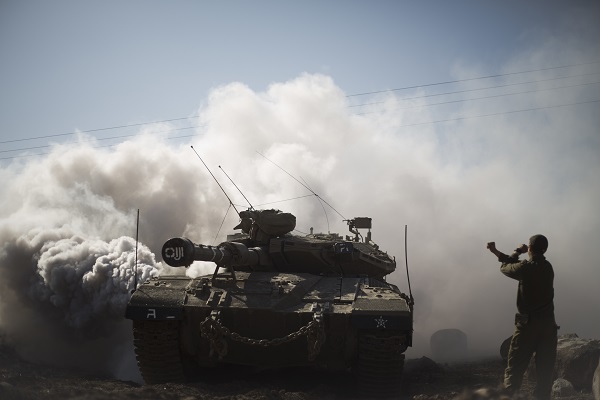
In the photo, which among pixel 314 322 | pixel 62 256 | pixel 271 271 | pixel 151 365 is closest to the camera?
pixel 314 322

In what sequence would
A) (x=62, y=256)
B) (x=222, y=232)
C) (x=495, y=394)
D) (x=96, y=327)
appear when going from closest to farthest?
(x=495, y=394), (x=96, y=327), (x=62, y=256), (x=222, y=232)

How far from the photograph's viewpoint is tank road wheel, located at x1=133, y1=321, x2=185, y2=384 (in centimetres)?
1189

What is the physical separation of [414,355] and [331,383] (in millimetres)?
11959

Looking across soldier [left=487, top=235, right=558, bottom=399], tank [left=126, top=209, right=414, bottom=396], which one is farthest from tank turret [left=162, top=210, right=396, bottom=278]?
soldier [left=487, top=235, right=558, bottom=399]

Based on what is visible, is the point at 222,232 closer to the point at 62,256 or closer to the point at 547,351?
the point at 62,256

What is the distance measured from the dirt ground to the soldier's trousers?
4.91 ft

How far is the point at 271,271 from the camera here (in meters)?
14.1

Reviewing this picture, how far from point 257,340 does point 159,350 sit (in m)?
1.80

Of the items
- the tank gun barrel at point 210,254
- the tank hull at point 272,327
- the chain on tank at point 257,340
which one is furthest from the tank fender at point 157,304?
the tank gun barrel at point 210,254

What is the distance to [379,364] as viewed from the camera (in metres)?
11.2

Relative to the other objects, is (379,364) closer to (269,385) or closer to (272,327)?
(272,327)

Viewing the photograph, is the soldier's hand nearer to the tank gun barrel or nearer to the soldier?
the soldier

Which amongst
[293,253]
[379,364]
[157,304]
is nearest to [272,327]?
[379,364]

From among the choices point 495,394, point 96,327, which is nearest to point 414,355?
point 96,327
